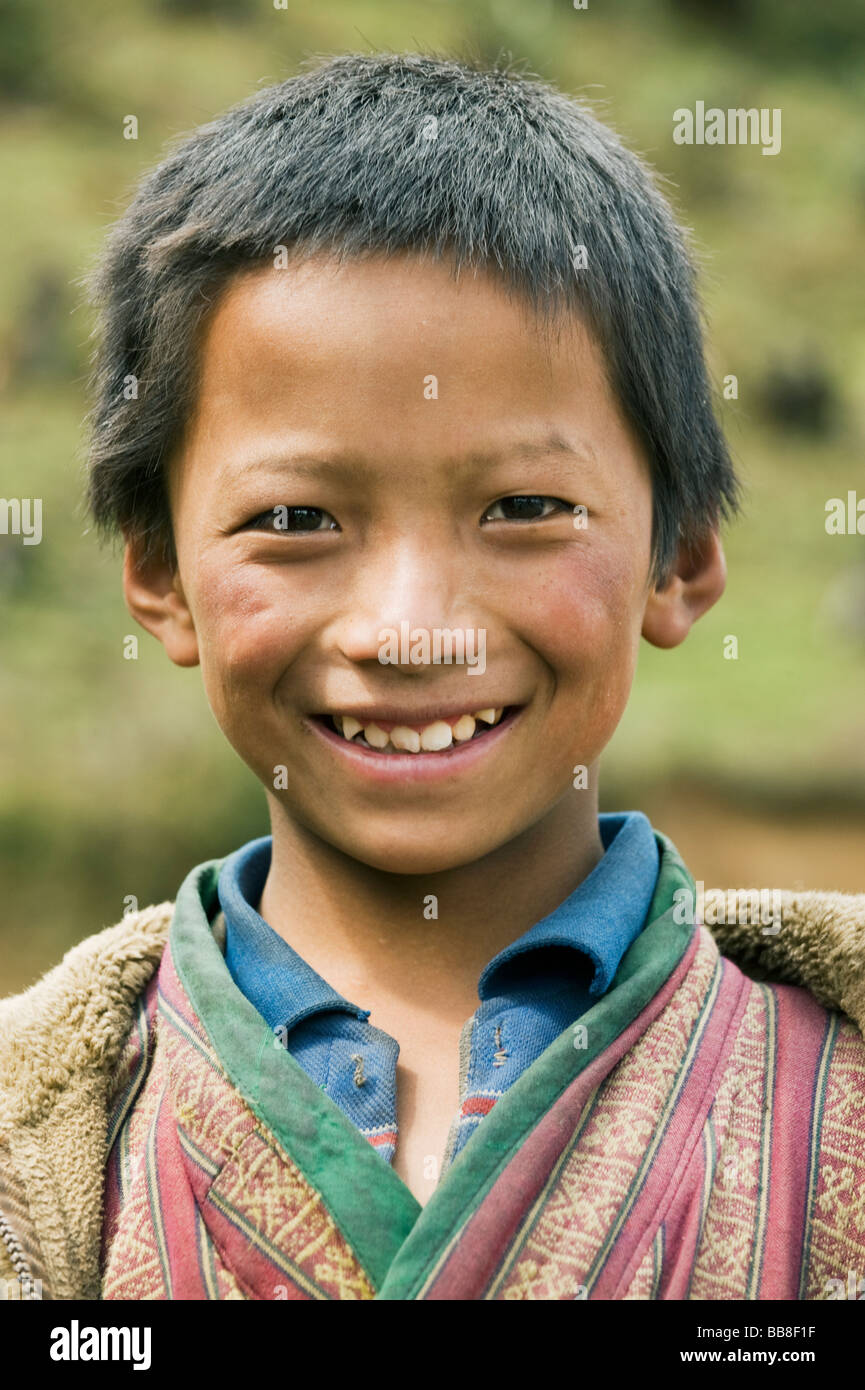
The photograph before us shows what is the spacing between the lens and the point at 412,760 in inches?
49.5

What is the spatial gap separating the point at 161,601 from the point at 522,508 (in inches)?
15.4

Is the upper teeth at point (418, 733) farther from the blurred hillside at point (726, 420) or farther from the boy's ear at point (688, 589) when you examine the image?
the blurred hillside at point (726, 420)

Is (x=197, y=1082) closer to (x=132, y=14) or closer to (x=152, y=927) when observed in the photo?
(x=152, y=927)

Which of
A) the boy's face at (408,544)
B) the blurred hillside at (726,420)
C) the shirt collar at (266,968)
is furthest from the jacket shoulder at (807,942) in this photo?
the blurred hillside at (726,420)

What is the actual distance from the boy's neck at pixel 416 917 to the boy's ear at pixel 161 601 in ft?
0.61

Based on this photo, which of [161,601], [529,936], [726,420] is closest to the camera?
[529,936]

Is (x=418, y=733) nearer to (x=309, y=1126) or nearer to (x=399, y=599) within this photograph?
(x=399, y=599)

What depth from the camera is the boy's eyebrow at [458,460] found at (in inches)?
47.6

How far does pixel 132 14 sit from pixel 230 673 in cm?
626

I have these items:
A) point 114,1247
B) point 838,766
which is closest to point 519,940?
point 114,1247

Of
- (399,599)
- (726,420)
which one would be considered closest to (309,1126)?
(399,599)

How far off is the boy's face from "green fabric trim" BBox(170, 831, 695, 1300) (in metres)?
0.15

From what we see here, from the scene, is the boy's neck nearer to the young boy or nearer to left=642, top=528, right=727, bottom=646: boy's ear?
the young boy

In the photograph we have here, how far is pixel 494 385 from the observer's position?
1219 millimetres
